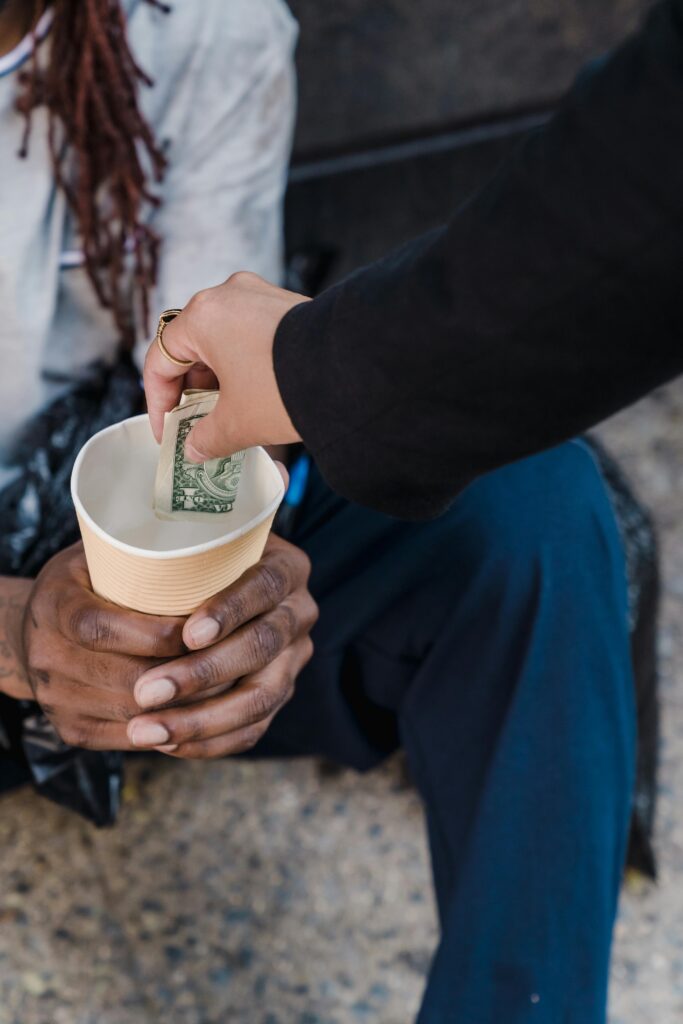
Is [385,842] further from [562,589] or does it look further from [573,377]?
[573,377]

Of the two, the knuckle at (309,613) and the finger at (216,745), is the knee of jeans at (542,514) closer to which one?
the knuckle at (309,613)

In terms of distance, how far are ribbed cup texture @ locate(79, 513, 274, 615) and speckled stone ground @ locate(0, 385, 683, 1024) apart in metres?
0.67

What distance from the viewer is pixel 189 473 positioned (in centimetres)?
86

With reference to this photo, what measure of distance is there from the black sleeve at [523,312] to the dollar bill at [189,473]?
0.15 metres

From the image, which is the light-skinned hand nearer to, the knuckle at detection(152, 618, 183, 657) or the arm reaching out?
the arm reaching out

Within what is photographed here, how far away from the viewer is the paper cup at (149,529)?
0.80m

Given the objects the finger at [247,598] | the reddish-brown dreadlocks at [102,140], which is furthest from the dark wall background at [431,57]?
the finger at [247,598]

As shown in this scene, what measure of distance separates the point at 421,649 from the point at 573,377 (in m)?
0.63

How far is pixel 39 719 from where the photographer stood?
115cm

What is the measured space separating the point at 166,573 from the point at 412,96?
5.98ft

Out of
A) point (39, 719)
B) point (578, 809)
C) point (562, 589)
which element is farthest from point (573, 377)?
point (39, 719)

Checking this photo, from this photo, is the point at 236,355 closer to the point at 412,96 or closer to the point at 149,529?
the point at 149,529

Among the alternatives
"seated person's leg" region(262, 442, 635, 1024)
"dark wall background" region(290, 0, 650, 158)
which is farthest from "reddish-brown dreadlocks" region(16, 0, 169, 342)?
"dark wall background" region(290, 0, 650, 158)

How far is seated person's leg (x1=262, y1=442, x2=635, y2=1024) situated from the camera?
1.07m
